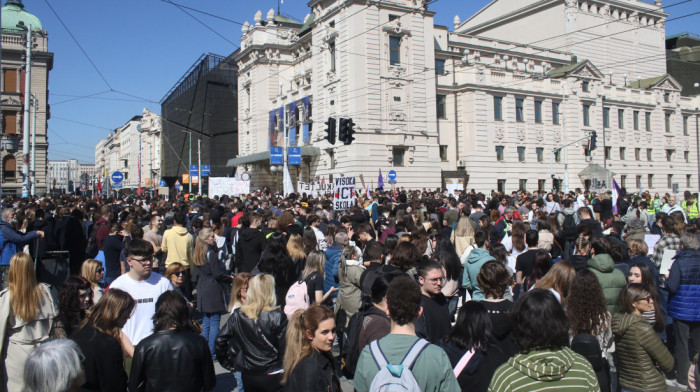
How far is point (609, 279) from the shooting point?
602 cm

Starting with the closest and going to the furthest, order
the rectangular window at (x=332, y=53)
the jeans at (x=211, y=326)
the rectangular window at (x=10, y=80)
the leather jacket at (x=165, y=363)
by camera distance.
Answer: the leather jacket at (x=165, y=363)
the jeans at (x=211, y=326)
the rectangular window at (x=332, y=53)
the rectangular window at (x=10, y=80)

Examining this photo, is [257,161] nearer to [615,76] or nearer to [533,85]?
[533,85]

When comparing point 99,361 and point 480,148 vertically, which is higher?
point 480,148

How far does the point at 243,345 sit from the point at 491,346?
221cm

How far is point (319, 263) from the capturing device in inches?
270

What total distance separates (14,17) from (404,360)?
69237 millimetres

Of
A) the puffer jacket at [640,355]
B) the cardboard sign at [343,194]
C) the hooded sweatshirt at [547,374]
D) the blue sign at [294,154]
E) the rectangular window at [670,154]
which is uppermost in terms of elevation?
the rectangular window at [670,154]

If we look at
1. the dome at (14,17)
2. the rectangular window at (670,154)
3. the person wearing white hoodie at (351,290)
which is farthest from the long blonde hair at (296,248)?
the dome at (14,17)

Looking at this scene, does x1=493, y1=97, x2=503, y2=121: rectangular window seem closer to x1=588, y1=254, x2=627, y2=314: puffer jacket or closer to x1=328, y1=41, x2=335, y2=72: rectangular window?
x1=328, y1=41, x2=335, y2=72: rectangular window

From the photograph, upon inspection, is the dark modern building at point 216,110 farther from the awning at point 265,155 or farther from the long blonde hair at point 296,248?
the long blonde hair at point 296,248

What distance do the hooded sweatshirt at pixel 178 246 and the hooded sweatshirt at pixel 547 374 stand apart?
22.6 feet

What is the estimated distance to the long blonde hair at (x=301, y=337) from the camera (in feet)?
12.6

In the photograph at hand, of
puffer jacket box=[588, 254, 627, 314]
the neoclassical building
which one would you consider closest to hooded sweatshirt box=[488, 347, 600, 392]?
puffer jacket box=[588, 254, 627, 314]

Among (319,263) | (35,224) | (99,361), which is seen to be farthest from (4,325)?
(35,224)
